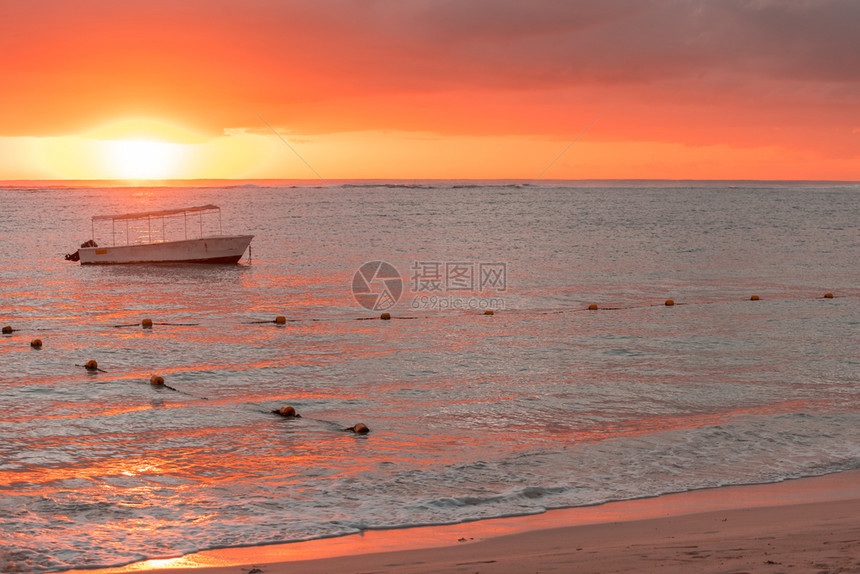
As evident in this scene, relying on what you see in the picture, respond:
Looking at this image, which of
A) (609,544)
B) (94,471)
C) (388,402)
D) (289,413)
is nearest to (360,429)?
(289,413)

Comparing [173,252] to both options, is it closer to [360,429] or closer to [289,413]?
[289,413]

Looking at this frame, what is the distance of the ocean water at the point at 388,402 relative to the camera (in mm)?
9609

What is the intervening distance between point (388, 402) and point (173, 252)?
31.3m

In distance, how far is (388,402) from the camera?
14984 mm

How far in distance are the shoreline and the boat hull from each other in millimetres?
36647

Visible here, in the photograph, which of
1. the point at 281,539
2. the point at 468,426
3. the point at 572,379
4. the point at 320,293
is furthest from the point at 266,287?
the point at 281,539

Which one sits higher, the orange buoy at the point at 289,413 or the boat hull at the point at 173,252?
the boat hull at the point at 173,252

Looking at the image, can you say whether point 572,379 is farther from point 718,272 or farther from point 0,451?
point 718,272

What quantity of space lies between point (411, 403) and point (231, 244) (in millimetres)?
31232

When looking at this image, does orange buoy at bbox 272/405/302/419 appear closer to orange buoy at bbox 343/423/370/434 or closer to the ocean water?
the ocean water

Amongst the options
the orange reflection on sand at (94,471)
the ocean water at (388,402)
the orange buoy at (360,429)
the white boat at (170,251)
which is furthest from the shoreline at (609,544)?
the white boat at (170,251)

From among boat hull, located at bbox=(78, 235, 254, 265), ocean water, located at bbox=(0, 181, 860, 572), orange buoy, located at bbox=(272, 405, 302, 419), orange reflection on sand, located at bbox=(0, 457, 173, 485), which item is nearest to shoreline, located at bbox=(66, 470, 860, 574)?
ocean water, located at bbox=(0, 181, 860, 572)

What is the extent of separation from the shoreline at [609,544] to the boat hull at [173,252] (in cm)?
3665

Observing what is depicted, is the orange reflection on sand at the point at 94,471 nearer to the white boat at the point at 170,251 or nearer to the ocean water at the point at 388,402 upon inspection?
the ocean water at the point at 388,402
